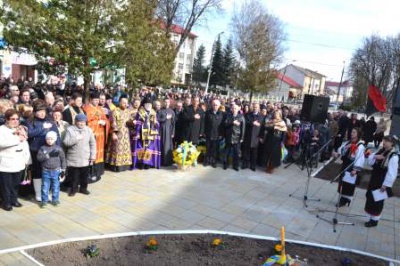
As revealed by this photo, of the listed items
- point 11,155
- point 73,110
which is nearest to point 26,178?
point 11,155

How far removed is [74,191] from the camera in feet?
22.3

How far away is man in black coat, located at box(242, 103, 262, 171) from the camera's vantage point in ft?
33.1

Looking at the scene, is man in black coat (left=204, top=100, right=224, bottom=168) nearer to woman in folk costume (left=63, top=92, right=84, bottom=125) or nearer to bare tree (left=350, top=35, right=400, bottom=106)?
woman in folk costume (left=63, top=92, right=84, bottom=125)

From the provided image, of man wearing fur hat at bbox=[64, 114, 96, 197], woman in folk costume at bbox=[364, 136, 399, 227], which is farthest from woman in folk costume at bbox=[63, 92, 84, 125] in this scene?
woman in folk costume at bbox=[364, 136, 399, 227]

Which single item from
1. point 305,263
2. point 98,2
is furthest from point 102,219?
point 98,2

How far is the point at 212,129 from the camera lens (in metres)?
9.91

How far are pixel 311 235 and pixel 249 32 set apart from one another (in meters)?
28.3

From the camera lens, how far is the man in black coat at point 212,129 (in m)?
9.91

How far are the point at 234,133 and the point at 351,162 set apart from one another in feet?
10.9

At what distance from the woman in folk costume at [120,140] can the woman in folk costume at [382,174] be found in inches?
200

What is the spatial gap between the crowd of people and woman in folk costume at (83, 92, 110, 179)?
0.02m

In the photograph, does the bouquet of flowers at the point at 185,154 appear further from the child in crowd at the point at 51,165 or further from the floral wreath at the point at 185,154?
the child in crowd at the point at 51,165

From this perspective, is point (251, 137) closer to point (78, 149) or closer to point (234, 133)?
point (234, 133)

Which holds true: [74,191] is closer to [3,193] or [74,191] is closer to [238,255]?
[3,193]
